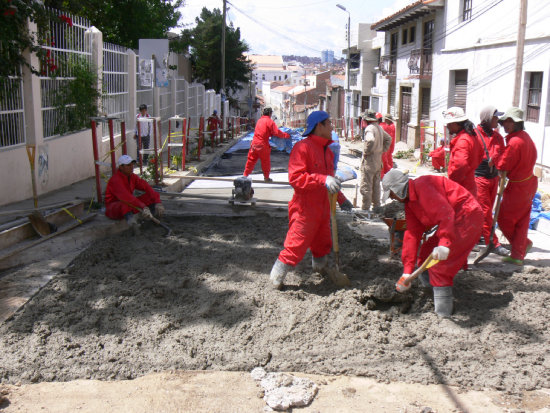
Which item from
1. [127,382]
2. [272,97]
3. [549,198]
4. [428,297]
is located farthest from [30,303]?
[272,97]

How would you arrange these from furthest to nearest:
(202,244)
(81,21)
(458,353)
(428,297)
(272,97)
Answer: (272,97)
(81,21)
(202,244)
(428,297)
(458,353)

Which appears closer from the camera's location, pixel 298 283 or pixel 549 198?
pixel 298 283

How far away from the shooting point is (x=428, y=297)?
14.8 ft

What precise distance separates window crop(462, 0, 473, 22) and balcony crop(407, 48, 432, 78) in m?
3.20

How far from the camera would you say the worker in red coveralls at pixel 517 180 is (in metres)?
5.80

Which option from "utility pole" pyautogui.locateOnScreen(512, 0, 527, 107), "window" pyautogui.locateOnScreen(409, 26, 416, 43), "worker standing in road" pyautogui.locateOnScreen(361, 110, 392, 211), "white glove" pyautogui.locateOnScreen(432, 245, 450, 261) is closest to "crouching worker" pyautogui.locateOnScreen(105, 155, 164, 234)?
"worker standing in road" pyautogui.locateOnScreen(361, 110, 392, 211)

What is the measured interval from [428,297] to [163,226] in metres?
3.50

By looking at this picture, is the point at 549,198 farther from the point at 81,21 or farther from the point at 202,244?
the point at 81,21

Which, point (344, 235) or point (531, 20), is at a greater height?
point (531, 20)

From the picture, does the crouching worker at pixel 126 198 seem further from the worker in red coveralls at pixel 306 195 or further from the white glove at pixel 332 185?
the white glove at pixel 332 185

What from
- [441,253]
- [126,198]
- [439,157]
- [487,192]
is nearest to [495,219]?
[487,192]

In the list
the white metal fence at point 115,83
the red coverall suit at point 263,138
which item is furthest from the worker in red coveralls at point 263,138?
the white metal fence at point 115,83

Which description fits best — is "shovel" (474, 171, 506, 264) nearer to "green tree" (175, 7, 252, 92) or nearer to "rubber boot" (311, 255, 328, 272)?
"rubber boot" (311, 255, 328, 272)

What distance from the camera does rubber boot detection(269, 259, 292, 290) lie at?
469 cm
